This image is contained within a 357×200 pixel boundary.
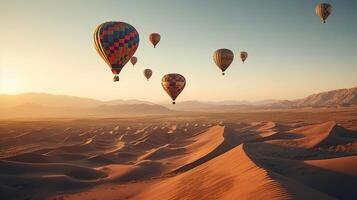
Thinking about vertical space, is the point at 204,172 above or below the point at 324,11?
below

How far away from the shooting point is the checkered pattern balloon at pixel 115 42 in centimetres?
2727

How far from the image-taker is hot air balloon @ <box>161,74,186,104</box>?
37219 mm

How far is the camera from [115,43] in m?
27.4

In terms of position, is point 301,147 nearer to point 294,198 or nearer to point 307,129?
point 307,129

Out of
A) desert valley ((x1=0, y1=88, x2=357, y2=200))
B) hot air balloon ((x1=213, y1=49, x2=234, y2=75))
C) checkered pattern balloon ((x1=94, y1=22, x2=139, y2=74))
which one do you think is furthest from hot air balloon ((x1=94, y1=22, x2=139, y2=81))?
hot air balloon ((x1=213, y1=49, x2=234, y2=75))

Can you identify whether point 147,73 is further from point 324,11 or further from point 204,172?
point 204,172

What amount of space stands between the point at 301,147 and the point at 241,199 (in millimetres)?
18219

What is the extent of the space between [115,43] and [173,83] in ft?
37.6

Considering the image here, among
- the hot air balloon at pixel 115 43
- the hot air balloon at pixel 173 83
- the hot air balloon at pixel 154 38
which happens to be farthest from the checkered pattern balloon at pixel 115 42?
the hot air balloon at pixel 154 38

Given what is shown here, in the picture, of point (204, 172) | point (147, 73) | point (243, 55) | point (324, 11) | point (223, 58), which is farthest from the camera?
point (147, 73)

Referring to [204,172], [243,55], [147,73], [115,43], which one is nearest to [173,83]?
[115,43]

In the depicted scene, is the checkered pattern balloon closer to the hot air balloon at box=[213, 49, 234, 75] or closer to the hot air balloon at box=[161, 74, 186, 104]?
the hot air balloon at box=[161, 74, 186, 104]

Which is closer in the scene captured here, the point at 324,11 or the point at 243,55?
the point at 324,11

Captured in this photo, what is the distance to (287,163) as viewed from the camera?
15820 mm
